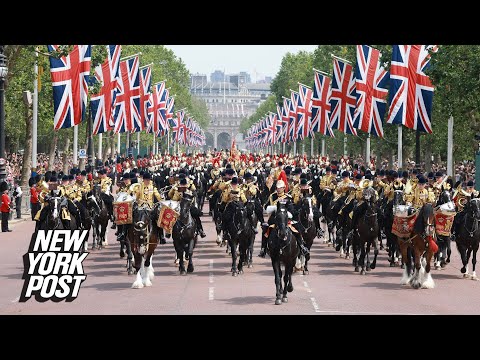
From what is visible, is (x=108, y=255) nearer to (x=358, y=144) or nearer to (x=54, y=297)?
(x=54, y=297)

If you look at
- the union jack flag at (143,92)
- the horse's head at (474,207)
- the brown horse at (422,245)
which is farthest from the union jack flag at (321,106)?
the brown horse at (422,245)

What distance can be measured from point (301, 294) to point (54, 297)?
5.36 m

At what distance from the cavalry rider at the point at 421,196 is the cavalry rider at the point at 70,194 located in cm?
827

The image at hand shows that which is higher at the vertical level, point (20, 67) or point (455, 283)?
point (20, 67)

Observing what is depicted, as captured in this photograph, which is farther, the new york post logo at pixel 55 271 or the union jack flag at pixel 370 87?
the union jack flag at pixel 370 87

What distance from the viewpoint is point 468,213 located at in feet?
87.9

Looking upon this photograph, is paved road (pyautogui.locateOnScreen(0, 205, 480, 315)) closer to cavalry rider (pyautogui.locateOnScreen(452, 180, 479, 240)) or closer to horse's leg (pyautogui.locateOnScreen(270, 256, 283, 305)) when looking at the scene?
horse's leg (pyautogui.locateOnScreen(270, 256, 283, 305))

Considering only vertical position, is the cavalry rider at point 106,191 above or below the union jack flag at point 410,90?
below


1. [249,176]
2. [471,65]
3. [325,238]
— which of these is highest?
[471,65]

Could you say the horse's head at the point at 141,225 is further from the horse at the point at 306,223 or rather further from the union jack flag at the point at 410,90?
the union jack flag at the point at 410,90

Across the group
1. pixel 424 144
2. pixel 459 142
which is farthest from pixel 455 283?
pixel 424 144

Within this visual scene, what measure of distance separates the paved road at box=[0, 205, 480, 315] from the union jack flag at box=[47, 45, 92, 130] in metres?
10.7

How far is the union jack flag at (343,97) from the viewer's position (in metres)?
51.5

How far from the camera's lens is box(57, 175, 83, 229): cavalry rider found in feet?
89.9
